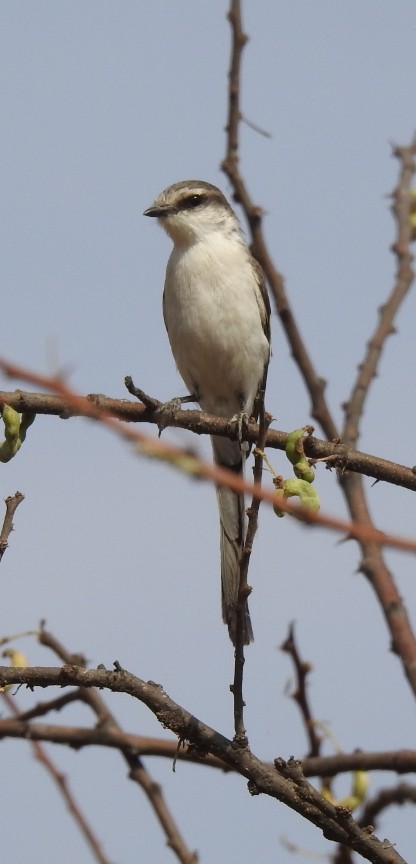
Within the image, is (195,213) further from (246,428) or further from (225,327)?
(246,428)

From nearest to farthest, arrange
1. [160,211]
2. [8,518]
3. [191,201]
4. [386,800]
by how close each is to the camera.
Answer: [8,518]
[386,800]
[160,211]
[191,201]

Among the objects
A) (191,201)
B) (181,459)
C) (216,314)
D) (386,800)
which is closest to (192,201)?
(191,201)

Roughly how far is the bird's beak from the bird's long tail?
1.54 metres

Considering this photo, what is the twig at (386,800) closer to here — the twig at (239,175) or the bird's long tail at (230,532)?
the bird's long tail at (230,532)

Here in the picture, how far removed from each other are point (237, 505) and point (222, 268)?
1.58 meters

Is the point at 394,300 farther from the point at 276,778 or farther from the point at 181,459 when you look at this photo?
the point at 181,459

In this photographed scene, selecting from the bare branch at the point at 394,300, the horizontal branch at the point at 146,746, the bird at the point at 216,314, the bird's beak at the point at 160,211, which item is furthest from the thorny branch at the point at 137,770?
the bird's beak at the point at 160,211

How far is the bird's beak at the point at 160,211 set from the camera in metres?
7.46

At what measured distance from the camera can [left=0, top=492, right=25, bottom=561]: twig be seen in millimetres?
2811

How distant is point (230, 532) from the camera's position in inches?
253

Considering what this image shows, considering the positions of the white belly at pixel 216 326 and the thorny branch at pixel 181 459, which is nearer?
the thorny branch at pixel 181 459

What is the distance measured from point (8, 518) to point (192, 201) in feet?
16.8

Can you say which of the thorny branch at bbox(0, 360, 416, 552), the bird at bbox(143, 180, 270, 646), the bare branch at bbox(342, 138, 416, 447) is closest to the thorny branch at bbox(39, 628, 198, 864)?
the bare branch at bbox(342, 138, 416, 447)

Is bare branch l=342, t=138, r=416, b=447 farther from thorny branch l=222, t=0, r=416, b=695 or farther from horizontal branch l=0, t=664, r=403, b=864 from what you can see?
horizontal branch l=0, t=664, r=403, b=864
